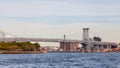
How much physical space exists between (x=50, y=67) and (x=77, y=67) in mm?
5024

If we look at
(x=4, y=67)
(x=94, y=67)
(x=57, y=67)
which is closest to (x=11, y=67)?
(x=4, y=67)

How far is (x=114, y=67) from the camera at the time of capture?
328ft

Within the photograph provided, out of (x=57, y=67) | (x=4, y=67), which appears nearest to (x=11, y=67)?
(x=4, y=67)

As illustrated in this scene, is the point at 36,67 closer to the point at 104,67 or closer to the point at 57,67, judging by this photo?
the point at 57,67

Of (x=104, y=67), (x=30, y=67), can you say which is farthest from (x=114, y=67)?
(x=30, y=67)

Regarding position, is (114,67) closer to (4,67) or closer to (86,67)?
(86,67)

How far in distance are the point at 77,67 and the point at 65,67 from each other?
2406mm

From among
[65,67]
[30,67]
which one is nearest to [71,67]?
[65,67]

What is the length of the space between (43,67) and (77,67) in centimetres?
633

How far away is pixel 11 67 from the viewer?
101562mm

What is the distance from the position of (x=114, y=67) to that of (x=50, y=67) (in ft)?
38.9

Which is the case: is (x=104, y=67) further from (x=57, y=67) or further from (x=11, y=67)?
(x=11, y=67)

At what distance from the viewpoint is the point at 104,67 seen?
330 ft

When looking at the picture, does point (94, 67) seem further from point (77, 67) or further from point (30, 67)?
point (30, 67)
